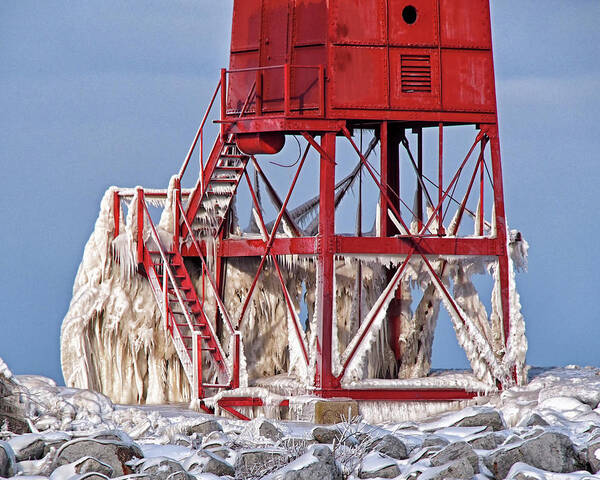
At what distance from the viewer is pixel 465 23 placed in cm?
3369

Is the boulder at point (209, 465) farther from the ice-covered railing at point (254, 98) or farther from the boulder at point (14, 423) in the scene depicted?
the ice-covered railing at point (254, 98)

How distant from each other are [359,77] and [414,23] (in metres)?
1.75

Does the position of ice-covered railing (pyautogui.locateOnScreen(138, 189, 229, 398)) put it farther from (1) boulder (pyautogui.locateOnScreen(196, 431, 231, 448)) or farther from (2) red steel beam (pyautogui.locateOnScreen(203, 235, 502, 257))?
(1) boulder (pyautogui.locateOnScreen(196, 431, 231, 448))

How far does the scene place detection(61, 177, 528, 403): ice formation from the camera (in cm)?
3500

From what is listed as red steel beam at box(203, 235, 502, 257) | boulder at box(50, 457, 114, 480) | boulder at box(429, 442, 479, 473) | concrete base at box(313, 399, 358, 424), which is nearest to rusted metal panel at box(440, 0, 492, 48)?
red steel beam at box(203, 235, 502, 257)

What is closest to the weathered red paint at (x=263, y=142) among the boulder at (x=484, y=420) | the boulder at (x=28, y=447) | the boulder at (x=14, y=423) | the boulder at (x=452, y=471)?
the boulder at (x=484, y=420)

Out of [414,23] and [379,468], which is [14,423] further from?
[414,23]

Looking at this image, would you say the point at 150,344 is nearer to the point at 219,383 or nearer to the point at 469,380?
the point at 219,383

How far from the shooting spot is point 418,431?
92.4 ft

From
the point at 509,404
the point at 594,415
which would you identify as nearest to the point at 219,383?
the point at 509,404

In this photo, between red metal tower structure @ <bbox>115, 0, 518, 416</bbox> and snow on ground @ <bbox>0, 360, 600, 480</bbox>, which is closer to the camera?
snow on ground @ <bbox>0, 360, 600, 480</bbox>

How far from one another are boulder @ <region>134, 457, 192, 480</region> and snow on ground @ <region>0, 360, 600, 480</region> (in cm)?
2

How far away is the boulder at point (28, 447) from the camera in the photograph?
2488 cm

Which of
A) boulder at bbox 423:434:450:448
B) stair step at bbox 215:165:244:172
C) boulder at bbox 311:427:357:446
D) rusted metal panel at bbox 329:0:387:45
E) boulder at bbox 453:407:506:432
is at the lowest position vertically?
boulder at bbox 423:434:450:448
